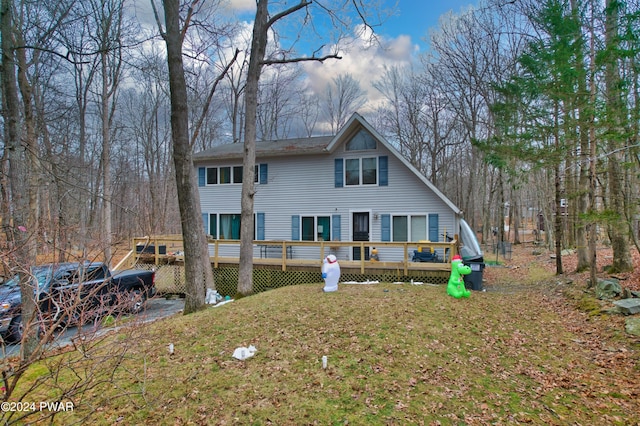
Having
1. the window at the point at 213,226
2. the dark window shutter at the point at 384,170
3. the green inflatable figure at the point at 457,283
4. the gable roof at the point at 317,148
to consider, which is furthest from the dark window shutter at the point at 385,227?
the window at the point at 213,226

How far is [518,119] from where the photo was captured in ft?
32.3

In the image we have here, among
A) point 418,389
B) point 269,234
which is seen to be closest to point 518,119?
point 418,389

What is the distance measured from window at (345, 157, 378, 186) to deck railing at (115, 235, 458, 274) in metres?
2.69

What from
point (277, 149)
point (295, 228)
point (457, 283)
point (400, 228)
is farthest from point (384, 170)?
point (457, 283)

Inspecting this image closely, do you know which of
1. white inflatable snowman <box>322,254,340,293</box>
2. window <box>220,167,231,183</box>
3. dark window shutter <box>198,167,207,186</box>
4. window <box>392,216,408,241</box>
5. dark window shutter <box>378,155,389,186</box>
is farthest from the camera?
Result: dark window shutter <box>198,167,207,186</box>

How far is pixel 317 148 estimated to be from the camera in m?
13.6

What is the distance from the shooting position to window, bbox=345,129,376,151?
13.4 m

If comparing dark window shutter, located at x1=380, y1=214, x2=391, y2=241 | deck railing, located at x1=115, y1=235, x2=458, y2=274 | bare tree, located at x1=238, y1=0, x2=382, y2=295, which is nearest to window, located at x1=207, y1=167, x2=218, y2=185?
deck railing, located at x1=115, y1=235, x2=458, y2=274

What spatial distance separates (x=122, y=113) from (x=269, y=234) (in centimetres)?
1761

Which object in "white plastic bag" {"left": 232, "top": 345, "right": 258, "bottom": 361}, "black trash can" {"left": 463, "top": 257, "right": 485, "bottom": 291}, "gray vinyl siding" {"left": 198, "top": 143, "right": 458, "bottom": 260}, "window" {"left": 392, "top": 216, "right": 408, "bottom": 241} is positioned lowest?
"white plastic bag" {"left": 232, "top": 345, "right": 258, "bottom": 361}

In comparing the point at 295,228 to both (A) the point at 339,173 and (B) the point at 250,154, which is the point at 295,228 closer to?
(A) the point at 339,173

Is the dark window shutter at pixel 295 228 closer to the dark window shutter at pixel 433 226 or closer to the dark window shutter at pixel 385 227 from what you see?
the dark window shutter at pixel 385 227

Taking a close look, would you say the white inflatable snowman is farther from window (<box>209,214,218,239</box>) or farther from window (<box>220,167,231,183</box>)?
A: window (<box>220,167,231,183</box>)

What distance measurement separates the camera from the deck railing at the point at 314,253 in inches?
406
